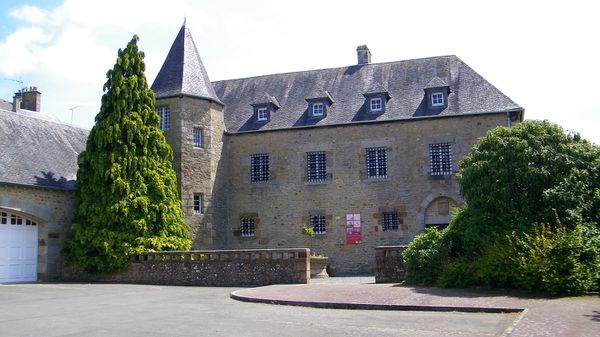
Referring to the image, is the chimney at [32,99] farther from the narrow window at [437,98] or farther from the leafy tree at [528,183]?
the leafy tree at [528,183]

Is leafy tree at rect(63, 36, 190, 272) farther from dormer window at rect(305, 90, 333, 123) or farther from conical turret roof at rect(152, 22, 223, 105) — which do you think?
dormer window at rect(305, 90, 333, 123)

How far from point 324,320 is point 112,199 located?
1253 centimetres

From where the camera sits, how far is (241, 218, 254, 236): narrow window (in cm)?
2606

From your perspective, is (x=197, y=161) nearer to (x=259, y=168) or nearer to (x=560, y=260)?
(x=259, y=168)

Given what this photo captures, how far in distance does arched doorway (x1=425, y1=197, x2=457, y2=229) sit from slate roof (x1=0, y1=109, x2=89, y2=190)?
13947mm

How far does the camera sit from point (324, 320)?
982 cm

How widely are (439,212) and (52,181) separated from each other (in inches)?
587

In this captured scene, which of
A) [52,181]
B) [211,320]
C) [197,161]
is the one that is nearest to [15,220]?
[52,181]

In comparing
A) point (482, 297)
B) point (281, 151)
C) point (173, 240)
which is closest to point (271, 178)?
point (281, 151)

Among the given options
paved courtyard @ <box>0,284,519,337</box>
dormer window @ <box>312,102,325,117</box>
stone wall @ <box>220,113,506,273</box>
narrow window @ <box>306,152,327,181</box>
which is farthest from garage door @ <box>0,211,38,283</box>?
dormer window @ <box>312,102,325,117</box>

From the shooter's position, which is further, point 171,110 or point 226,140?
point 226,140

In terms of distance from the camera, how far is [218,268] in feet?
60.2

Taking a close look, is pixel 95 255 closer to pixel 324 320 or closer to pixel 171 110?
pixel 171 110

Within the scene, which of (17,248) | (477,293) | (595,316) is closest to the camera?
(595,316)
